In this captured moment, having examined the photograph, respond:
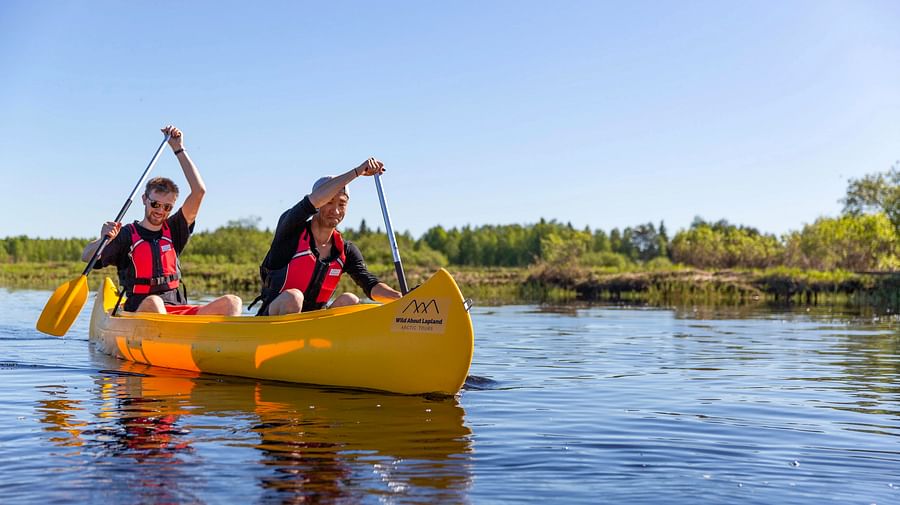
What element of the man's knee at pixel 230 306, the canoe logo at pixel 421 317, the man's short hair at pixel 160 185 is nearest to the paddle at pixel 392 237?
the canoe logo at pixel 421 317

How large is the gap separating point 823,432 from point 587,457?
158 cm

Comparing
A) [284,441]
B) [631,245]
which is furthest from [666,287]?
[631,245]

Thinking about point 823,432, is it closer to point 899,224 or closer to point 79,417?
point 79,417

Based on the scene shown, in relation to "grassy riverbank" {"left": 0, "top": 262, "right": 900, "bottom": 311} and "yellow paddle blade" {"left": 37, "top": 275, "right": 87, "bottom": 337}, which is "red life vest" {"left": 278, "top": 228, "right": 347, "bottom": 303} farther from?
"grassy riverbank" {"left": 0, "top": 262, "right": 900, "bottom": 311}

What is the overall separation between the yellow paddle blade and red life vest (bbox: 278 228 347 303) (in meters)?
2.65

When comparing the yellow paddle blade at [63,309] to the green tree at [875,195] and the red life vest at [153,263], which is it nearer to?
the red life vest at [153,263]

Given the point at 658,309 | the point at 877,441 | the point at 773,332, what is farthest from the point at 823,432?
the point at 658,309

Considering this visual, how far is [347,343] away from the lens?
19.9ft

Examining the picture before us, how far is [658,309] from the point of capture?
19.2m

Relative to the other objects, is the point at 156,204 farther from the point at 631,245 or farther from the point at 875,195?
the point at 631,245

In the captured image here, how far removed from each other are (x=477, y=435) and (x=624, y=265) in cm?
4352

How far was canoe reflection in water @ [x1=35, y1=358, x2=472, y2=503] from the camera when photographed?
3658 mm

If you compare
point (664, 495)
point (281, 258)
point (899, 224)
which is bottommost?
point (664, 495)

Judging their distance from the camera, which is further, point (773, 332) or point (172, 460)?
point (773, 332)
